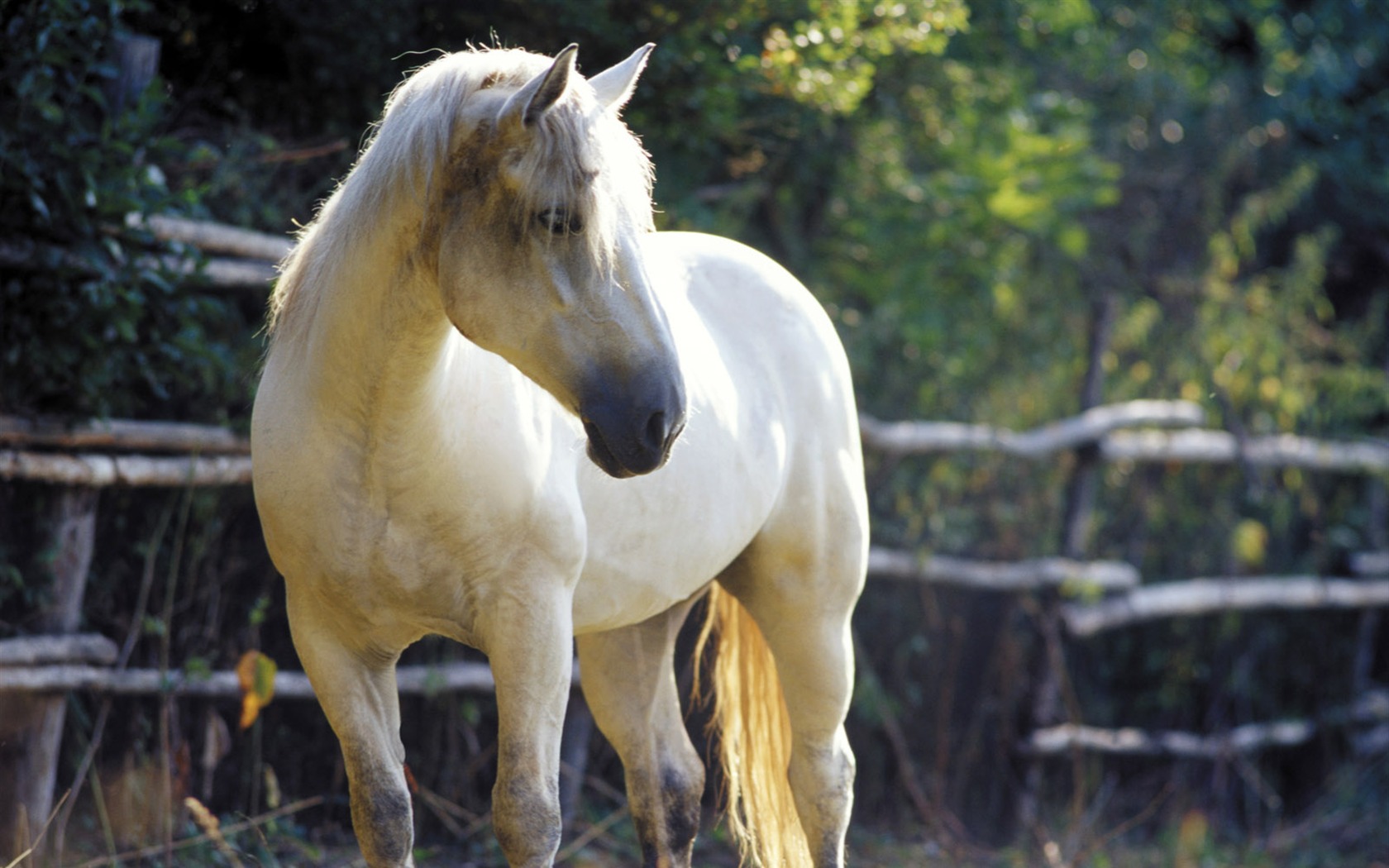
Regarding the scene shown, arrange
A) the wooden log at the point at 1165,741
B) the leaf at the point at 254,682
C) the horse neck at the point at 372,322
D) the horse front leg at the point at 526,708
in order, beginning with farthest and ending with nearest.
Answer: the wooden log at the point at 1165,741, the leaf at the point at 254,682, the horse front leg at the point at 526,708, the horse neck at the point at 372,322

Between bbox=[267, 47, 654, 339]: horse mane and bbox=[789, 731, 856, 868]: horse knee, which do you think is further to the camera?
bbox=[789, 731, 856, 868]: horse knee

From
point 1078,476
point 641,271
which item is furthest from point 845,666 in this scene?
point 1078,476

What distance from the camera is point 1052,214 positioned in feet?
18.8

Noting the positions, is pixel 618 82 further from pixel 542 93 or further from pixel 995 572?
pixel 995 572

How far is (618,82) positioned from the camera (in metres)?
2.12

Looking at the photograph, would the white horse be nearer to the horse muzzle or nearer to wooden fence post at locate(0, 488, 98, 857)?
the horse muzzle

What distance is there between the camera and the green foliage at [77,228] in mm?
3199

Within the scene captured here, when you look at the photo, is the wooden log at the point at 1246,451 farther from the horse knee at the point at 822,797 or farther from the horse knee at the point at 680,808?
the horse knee at the point at 680,808

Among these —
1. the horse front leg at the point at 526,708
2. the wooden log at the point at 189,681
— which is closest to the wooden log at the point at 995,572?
the wooden log at the point at 189,681

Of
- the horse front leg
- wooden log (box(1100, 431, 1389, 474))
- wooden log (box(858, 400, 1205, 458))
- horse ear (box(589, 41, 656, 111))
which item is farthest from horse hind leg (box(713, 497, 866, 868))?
wooden log (box(1100, 431, 1389, 474))

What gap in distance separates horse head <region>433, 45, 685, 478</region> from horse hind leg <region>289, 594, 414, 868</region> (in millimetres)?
685

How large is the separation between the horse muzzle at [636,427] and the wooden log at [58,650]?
219 centimetres

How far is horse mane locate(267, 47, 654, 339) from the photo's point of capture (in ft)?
6.13

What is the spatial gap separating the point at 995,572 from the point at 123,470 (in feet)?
11.6
